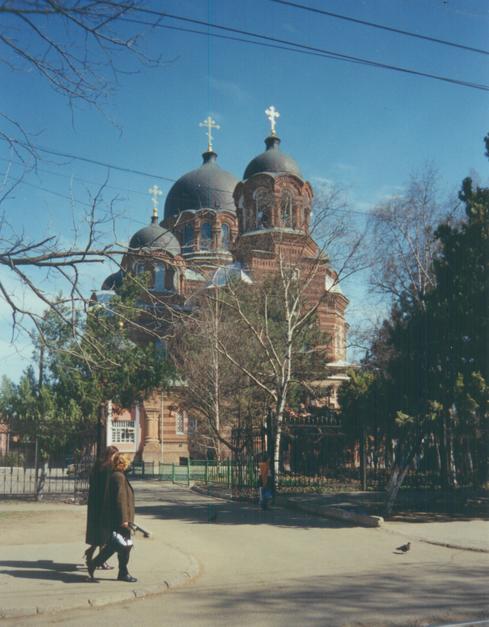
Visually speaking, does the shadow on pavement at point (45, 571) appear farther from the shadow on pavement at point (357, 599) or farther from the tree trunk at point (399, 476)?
the tree trunk at point (399, 476)

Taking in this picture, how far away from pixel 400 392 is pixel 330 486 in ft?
23.9

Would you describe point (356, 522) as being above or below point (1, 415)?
below

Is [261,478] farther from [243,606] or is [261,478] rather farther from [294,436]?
[243,606]

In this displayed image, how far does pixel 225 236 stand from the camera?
51312 millimetres

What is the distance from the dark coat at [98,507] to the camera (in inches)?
302

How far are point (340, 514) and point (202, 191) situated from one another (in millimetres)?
41231

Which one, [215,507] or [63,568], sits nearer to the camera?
[63,568]

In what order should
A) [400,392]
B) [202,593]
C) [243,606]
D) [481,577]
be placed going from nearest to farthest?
[243,606]
[202,593]
[481,577]
[400,392]

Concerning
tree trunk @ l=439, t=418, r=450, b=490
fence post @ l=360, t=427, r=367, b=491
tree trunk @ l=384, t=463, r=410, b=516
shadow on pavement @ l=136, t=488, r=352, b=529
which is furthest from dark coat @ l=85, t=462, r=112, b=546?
fence post @ l=360, t=427, r=367, b=491

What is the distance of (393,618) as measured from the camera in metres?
6.08

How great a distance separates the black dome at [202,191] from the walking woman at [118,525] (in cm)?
4428

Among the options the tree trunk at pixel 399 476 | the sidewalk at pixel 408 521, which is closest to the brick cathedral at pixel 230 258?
the sidewalk at pixel 408 521

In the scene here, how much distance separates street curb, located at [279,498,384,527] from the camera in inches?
512

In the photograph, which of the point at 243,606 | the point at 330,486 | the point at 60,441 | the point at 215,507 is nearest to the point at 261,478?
the point at 215,507
